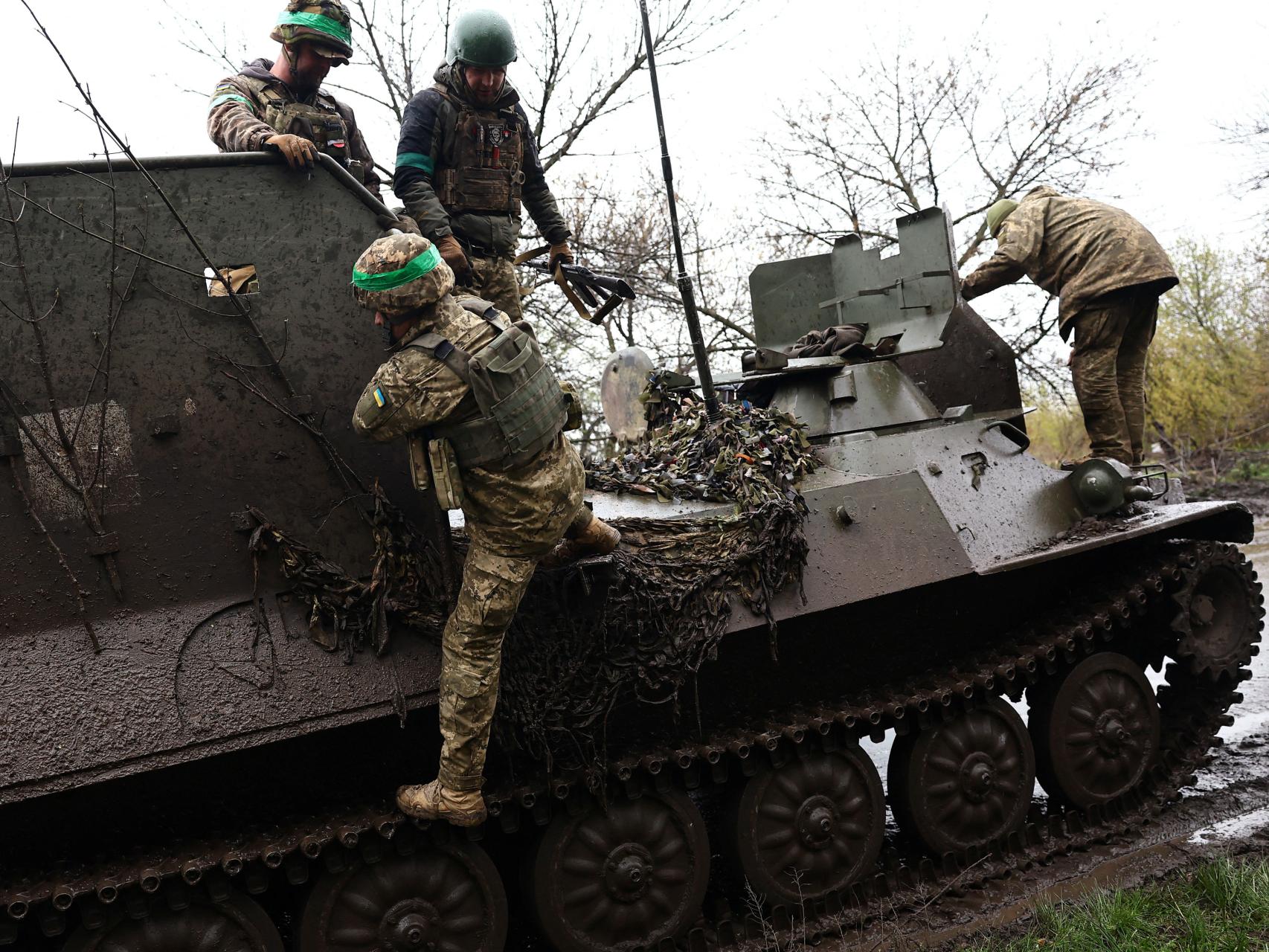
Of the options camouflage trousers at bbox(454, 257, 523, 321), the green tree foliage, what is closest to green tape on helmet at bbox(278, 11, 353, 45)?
camouflage trousers at bbox(454, 257, 523, 321)

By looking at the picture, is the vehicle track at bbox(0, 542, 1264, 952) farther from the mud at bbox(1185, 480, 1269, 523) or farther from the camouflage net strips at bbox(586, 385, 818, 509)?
the mud at bbox(1185, 480, 1269, 523)

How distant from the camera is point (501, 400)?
12.3 ft

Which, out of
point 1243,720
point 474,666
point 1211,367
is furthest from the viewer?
point 1211,367

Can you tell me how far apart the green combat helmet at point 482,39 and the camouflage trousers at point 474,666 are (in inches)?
94.7

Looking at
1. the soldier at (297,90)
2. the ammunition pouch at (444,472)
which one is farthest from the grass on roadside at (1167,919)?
the soldier at (297,90)

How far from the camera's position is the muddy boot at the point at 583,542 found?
4238 mm

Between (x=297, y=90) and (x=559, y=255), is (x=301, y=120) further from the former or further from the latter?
(x=559, y=255)

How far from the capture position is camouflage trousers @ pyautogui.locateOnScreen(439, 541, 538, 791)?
12.6 ft

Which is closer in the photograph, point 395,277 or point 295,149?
point 395,277

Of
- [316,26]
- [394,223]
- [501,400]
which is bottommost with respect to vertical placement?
[501,400]

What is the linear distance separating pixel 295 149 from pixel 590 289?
167cm

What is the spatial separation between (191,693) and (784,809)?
2478 mm

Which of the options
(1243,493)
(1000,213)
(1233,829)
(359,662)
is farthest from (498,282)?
(1243,493)

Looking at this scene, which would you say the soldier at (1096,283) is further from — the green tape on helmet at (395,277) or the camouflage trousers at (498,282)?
the green tape on helmet at (395,277)
